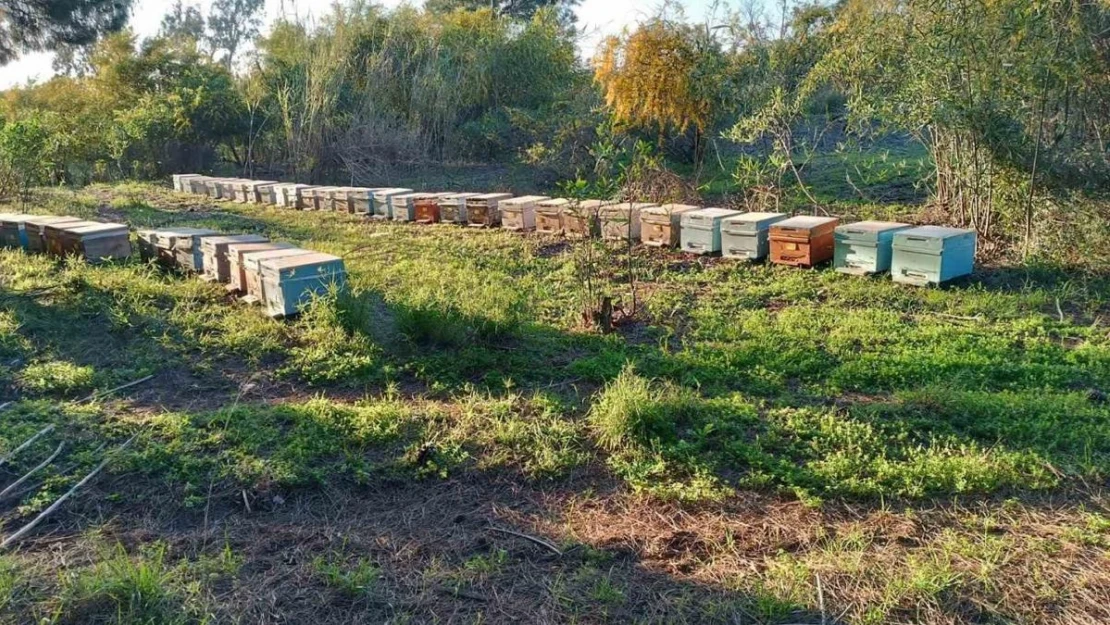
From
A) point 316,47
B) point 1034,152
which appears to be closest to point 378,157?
point 316,47

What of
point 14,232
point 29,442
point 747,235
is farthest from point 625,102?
point 29,442

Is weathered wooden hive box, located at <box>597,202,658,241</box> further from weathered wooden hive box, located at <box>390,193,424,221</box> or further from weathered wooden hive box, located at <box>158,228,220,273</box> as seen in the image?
weathered wooden hive box, located at <box>158,228,220,273</box>

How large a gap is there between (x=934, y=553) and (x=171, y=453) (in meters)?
3.24

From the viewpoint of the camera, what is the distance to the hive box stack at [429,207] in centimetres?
1070

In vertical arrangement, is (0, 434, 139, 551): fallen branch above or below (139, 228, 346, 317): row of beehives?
below

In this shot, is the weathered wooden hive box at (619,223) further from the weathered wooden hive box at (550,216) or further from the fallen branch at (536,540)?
the fallen branch at (536,540)

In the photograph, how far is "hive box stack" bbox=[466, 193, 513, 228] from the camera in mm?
10000

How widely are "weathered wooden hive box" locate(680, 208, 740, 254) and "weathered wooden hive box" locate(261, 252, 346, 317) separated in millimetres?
3683

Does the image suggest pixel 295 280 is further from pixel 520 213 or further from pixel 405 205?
pixel 405 205

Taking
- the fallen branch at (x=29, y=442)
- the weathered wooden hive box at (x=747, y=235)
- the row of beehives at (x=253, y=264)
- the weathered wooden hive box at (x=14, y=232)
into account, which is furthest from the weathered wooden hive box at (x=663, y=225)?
the weathered wooden hive box at (x=14, y=232)

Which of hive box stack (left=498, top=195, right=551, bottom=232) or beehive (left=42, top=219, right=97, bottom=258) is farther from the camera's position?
hive box stack (left=498, top=195, right=551, bottom=232)

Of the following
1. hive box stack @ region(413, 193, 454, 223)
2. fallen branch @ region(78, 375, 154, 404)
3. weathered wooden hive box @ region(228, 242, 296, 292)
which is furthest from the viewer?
hive box stack @ region(413, 193, 454, 223)

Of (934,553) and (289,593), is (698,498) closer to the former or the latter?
(934,553)

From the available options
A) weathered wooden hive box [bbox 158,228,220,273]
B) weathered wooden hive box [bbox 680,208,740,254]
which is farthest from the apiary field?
weathered wooden hive box [bbox 680,208,740,254]
